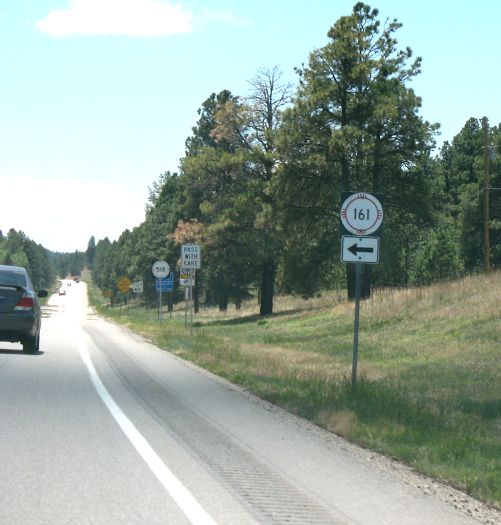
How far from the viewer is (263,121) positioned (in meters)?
50.1

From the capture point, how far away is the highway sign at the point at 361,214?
47.0 ft

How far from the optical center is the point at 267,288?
52219mm

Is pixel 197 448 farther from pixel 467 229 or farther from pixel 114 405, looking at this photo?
pixel 467 229

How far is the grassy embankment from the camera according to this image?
9.83 metres

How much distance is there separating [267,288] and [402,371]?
32.6m

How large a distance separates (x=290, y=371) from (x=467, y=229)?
52120 mm

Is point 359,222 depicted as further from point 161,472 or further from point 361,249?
point 161,472

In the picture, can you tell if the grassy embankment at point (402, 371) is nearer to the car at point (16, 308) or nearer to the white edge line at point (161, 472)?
the white edge line at point (161, 472)

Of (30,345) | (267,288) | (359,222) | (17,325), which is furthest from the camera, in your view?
(267,288)

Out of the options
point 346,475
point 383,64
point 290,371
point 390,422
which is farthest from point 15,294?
point 383,64

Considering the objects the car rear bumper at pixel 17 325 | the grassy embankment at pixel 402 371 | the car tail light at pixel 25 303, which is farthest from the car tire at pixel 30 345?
the grassy embankment at pixel 402 371

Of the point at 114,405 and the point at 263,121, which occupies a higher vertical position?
the point at 263,121

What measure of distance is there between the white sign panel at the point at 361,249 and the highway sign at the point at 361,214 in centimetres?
14

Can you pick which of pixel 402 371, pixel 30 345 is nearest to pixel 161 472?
pixel 402 371
